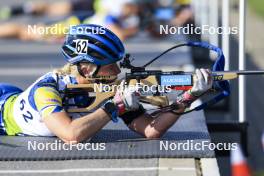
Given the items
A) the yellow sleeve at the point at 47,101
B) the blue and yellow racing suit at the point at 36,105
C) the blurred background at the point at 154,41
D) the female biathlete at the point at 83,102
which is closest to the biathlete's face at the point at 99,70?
the female biathlete at the point at 83,102

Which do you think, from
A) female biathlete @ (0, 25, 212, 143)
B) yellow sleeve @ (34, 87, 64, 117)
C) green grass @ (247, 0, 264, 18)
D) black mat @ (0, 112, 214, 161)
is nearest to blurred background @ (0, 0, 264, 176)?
black mat @ (0, 112, 214, 161)

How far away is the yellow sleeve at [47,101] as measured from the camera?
602 centimetres

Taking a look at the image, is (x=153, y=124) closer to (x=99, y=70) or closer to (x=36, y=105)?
(x=99, y=70)

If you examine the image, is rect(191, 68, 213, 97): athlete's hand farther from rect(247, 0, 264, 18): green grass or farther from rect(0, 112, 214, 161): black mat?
rect(247, 0, 264, 18): green grass

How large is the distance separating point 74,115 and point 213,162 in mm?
1143

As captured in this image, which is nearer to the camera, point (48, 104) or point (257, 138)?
point (48, 104)

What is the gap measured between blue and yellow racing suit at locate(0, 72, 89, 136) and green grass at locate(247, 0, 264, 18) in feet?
79.6

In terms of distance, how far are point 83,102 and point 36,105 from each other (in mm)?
364

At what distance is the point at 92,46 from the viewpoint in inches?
242

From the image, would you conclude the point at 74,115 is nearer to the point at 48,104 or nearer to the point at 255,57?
the point at 48,104

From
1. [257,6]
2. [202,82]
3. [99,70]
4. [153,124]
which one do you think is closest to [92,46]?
[99,70]

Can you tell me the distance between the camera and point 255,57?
18.9 metres

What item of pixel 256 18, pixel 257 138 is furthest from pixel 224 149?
pixel 256 18

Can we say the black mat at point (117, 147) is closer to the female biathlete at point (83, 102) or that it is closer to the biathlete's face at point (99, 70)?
the female biathlete at point (83, 102)
